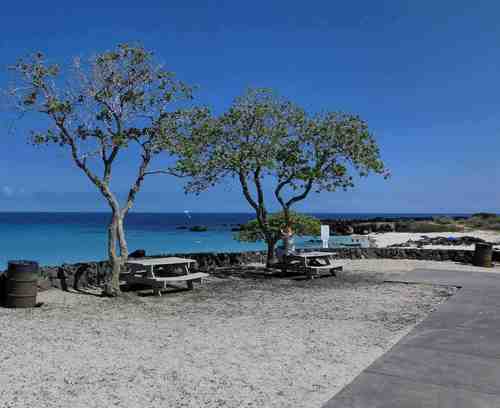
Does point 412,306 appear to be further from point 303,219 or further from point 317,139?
point 303,219

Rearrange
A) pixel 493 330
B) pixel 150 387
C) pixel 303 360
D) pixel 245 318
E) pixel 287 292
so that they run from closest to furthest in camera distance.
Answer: pixel 150 387 < pixel 303 360 < pixel 493 330 < pixel 245 318 < pixel 287 292

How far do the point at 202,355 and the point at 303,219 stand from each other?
1465 cm

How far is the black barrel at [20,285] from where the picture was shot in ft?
29.4

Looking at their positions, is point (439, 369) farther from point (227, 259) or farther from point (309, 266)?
point (227, 259)

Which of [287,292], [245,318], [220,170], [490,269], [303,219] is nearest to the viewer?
[245,318]

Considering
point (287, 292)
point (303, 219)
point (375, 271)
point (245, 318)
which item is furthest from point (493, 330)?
point (303, 219)

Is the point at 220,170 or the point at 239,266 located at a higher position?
the point at 220,170

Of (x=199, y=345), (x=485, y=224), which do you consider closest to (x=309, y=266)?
(x=199, y=345)

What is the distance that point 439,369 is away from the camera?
17.1ft

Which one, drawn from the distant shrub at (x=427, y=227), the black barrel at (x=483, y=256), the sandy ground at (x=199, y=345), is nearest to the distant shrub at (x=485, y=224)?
the distant shrub at (x=427, y=227)

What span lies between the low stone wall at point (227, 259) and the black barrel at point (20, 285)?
6.15 ft

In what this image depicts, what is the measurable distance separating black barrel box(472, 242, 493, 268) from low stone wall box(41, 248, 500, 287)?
1.13 meters

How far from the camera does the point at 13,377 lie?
202 inches

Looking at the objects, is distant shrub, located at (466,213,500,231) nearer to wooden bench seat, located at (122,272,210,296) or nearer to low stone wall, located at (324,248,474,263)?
low stone wall, located at (324,248,474,263)
